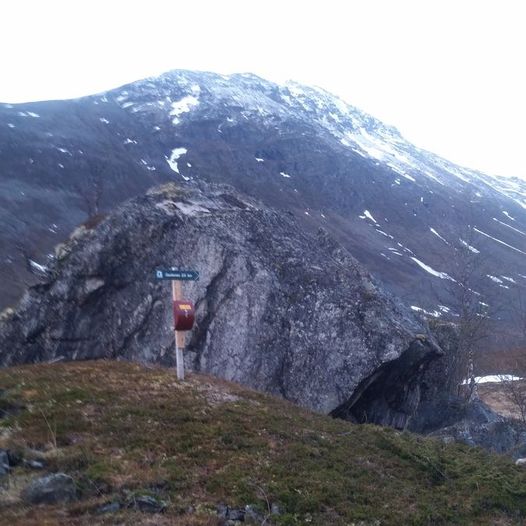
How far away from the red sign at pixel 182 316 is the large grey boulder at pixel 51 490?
5.52m

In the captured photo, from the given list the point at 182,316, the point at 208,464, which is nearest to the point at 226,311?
the point at 182,316

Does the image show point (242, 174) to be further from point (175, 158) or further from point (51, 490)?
point (51, 490)

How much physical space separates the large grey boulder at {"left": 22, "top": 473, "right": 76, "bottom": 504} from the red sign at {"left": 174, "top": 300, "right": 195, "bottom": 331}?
5518 mm

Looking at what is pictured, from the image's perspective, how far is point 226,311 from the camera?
701 inches

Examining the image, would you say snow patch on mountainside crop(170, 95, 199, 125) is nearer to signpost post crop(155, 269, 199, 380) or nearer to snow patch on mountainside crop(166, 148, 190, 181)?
snow patch on mountainside crop(166, 148, 190, 181)

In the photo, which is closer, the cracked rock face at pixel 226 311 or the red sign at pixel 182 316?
the red sign at pixel 182 316

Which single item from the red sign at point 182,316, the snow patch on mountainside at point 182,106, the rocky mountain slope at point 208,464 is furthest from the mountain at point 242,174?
the rocky mountain slope at point 208,464

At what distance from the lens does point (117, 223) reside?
19.3m

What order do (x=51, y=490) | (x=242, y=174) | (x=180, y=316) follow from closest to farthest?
(x=51, y=490) → (x=180, y=316) → (x=242, y=174)

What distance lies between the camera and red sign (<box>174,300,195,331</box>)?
45.9 feet

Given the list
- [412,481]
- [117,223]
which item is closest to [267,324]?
[117,223]

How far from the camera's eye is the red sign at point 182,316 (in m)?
14.0

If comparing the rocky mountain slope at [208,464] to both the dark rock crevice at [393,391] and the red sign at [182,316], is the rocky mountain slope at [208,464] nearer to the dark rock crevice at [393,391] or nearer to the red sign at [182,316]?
the red sign at [182,316]

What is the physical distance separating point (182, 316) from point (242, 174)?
395 feet
